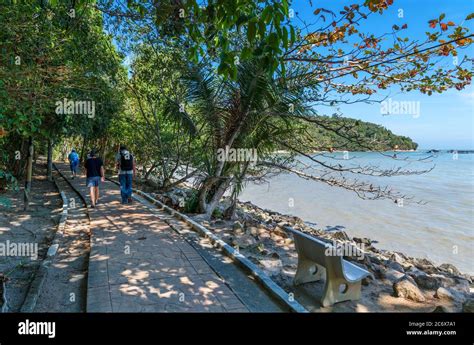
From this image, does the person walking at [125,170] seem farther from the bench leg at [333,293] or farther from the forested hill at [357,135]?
the bench leg at [333,293]

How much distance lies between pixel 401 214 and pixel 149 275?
46.1 ft

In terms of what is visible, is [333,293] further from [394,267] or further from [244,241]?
[394,267]

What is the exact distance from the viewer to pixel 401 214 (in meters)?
15.5

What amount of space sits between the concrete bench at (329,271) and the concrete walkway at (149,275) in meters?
1.18

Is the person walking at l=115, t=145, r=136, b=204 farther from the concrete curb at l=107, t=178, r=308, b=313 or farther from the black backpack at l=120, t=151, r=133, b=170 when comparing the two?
the concrete curb at l=107, t=178, r=308, b=313

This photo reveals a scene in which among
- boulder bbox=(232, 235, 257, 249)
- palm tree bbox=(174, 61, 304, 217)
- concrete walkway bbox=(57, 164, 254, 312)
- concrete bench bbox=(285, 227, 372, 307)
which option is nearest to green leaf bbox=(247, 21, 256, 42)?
concrete bench bbox=(285, 227, 372, 307)

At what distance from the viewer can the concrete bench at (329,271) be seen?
4.22 meters

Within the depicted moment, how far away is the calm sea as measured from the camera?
1059 centimetres

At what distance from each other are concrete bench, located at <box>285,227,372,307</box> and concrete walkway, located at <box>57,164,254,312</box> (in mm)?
1179
